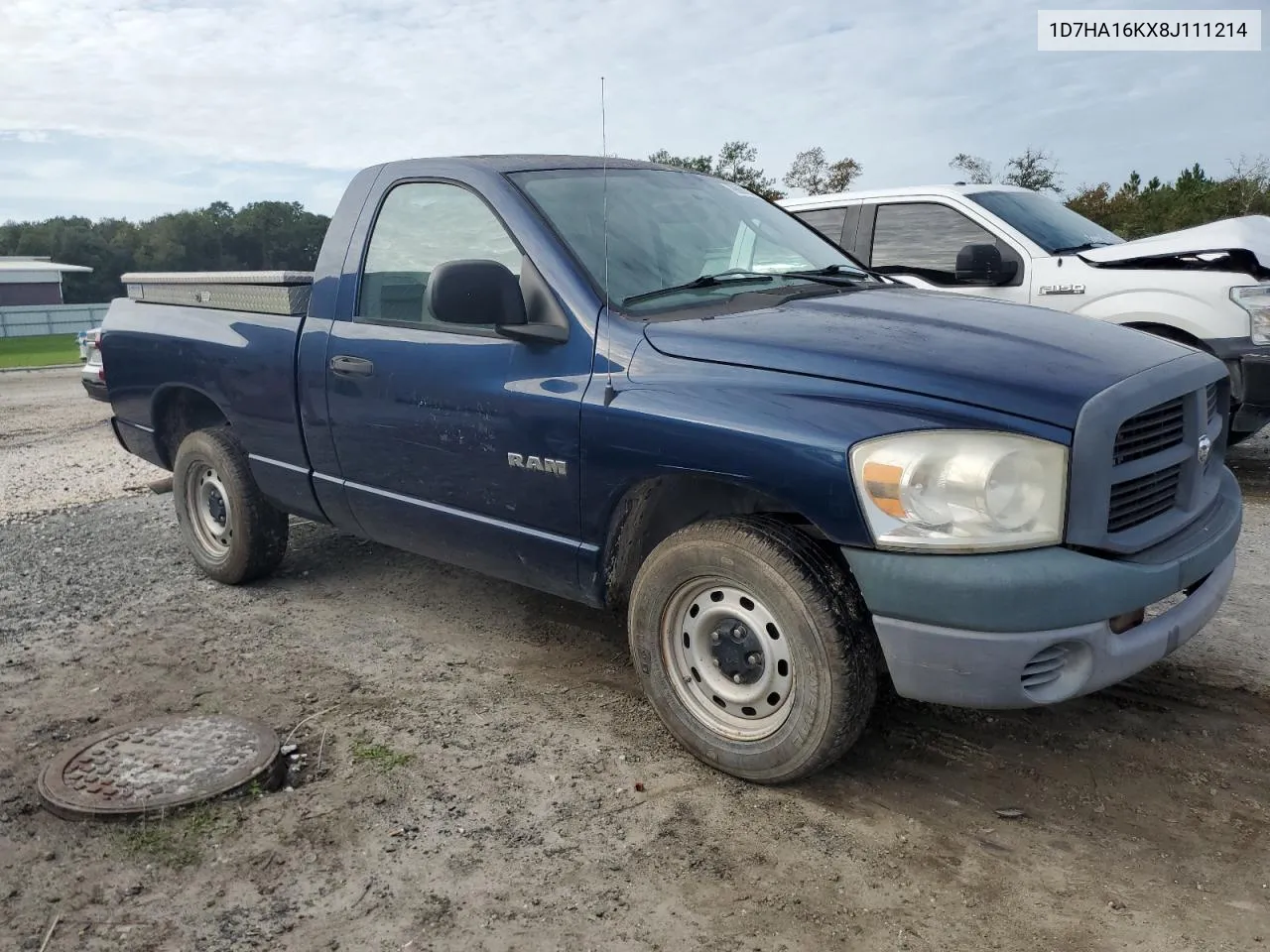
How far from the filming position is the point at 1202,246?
6637 mm

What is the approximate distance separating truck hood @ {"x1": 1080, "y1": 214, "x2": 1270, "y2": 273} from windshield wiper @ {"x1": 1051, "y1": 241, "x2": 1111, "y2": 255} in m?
0.13

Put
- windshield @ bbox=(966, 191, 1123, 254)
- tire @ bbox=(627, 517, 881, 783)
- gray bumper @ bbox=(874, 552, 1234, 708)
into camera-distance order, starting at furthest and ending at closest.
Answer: windshield @ bbox=(966, 191, 1123, 254), tire @ bbox=(627, 517, 881, 783), gray bumper @ bbox=(874, 552, 1234, 708)

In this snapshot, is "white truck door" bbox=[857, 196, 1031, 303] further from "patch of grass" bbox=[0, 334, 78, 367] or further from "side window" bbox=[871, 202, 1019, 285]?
"patch of grass" bbox=[0, 334, 78, 367]

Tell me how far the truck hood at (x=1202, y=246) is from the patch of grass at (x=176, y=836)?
6.19 meters

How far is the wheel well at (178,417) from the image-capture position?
5.39 meters

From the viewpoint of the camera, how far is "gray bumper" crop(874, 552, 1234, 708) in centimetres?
268

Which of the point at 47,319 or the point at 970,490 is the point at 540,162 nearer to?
the point at 970,490

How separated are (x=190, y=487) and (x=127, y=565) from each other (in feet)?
2.23

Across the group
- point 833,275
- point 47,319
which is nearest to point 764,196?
point 833,275

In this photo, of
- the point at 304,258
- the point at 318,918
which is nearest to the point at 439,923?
the point at 318,918

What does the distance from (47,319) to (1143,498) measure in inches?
1846

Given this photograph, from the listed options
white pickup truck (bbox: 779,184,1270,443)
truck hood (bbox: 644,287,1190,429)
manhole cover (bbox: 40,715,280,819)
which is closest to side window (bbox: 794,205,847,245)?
white pickup truck (bbox: 779,184,1270,443)

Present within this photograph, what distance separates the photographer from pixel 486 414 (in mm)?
3662

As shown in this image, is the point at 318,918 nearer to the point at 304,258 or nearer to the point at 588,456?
the point at 588,456
